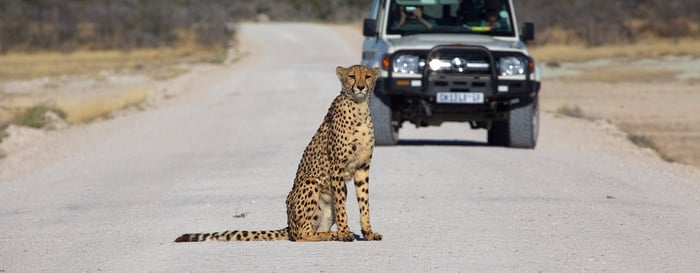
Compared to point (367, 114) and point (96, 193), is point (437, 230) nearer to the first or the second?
point (367, 114)

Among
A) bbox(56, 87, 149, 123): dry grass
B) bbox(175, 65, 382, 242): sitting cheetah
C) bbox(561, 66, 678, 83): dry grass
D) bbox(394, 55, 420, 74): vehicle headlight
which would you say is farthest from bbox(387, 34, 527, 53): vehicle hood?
bbox(561, 66, 678, 83): dry grass

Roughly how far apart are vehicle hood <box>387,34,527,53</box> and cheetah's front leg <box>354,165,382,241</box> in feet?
24.1

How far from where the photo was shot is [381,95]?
16.4m

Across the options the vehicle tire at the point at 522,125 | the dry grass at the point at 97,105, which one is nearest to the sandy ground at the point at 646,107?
the vehicle tire at the point at 522,125

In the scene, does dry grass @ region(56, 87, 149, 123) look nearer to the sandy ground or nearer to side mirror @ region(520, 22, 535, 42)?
A: the sandy ground

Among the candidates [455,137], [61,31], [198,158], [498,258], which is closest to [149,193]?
[198,158]

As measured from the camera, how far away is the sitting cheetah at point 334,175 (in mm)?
8617

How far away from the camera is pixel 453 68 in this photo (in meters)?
16.1

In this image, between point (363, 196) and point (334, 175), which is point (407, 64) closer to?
point (363, 196)

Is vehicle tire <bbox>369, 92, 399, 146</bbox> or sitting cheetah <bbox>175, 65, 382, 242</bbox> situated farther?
vehicle tire <bbox>369, 92, 399, 146</bbox>

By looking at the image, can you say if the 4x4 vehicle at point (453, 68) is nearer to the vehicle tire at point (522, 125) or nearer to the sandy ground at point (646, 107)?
the vehicle tire at point (522, 125)

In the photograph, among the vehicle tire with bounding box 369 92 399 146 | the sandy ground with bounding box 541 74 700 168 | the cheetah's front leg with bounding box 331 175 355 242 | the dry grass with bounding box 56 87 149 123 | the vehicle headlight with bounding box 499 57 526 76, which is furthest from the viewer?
the dry grass with bounding box 56 87 149 123

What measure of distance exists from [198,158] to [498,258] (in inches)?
342

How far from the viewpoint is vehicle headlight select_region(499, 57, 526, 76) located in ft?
53.1
